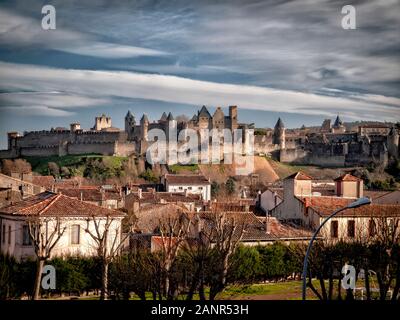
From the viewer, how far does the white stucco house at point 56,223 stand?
1600 cm

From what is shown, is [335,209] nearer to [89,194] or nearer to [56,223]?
[56,223]

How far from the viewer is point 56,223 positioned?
51.7 ft

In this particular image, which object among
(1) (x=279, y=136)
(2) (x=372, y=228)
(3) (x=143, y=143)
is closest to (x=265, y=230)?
(2) (x=372, y=228)

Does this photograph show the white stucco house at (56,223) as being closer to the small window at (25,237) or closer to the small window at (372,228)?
the small window at (25,237)

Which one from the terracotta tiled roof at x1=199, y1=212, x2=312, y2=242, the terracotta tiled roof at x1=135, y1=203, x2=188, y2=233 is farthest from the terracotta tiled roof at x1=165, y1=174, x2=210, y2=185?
the terracotta tiled roof at x1=199, y1=212, x2=312, y2=242

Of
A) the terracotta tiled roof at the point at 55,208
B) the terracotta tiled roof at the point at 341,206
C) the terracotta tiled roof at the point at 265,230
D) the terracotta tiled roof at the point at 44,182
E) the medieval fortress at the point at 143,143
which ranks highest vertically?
the medieval fortress at the point at 143,143

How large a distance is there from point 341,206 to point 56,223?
989 cm

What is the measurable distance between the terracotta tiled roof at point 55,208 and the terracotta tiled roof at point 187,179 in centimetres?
2875

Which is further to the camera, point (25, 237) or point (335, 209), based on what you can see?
point (335, 209)

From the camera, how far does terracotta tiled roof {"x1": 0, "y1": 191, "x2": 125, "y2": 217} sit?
16266 millimetres

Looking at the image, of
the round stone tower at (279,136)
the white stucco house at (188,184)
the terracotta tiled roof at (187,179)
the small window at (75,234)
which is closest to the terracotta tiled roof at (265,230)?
the small window at (75,234)

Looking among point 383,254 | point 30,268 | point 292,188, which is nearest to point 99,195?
point 292,188

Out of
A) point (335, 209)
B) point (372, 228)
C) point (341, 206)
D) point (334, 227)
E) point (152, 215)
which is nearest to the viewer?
point (372, 228)
